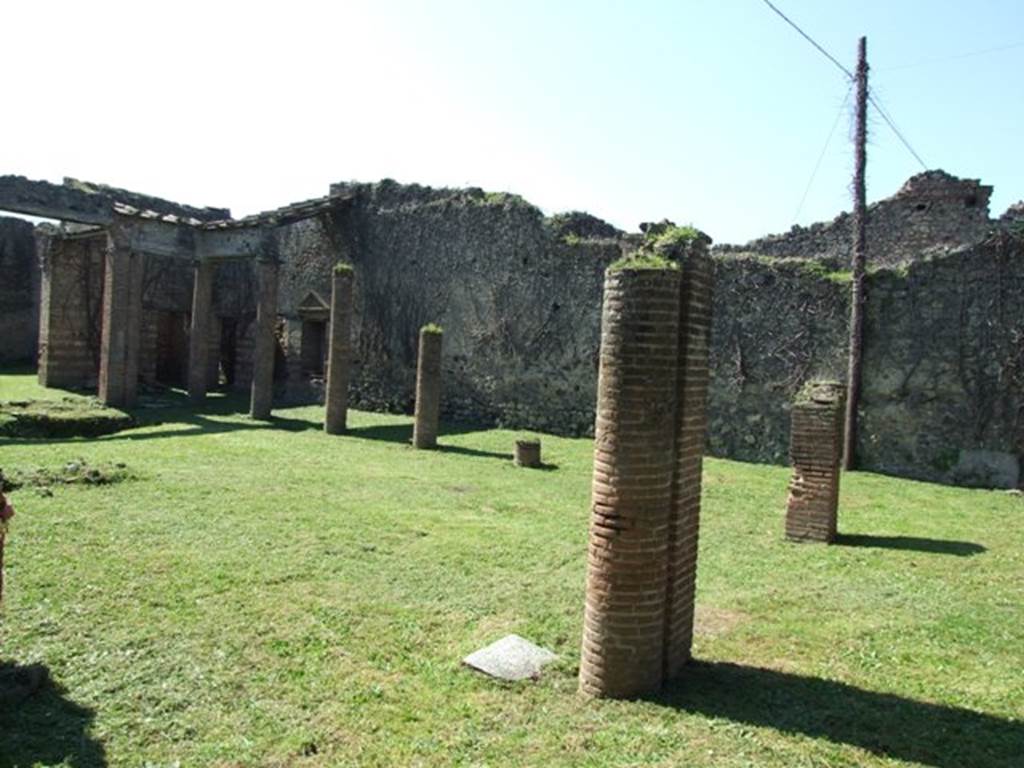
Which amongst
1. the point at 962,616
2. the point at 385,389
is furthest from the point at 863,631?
the point at 385,389

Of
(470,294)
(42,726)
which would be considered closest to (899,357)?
(470,294)

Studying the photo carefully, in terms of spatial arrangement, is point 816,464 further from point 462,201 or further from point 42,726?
point 462,201

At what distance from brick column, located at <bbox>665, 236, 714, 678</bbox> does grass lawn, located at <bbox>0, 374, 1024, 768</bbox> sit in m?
0.37

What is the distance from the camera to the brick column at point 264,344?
58.0 feet

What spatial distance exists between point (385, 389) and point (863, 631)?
15.9 metres

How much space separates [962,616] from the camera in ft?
20.5

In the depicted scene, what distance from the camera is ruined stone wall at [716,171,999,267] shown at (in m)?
19.2

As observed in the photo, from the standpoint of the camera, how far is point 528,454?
13.1 metres

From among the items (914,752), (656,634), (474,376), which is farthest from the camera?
(474,376)

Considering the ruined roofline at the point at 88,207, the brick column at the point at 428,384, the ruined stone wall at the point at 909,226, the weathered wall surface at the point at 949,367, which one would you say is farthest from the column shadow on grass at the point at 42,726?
the ruined stone wall at the point at 909,226

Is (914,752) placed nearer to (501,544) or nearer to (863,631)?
(863,631)

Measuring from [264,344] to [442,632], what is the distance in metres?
13.6

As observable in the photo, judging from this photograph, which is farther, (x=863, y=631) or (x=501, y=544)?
(x=501, y=544)

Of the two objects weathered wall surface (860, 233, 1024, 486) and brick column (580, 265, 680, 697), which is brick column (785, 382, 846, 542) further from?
weathered wall surface (860, 233, 1024, 486)
